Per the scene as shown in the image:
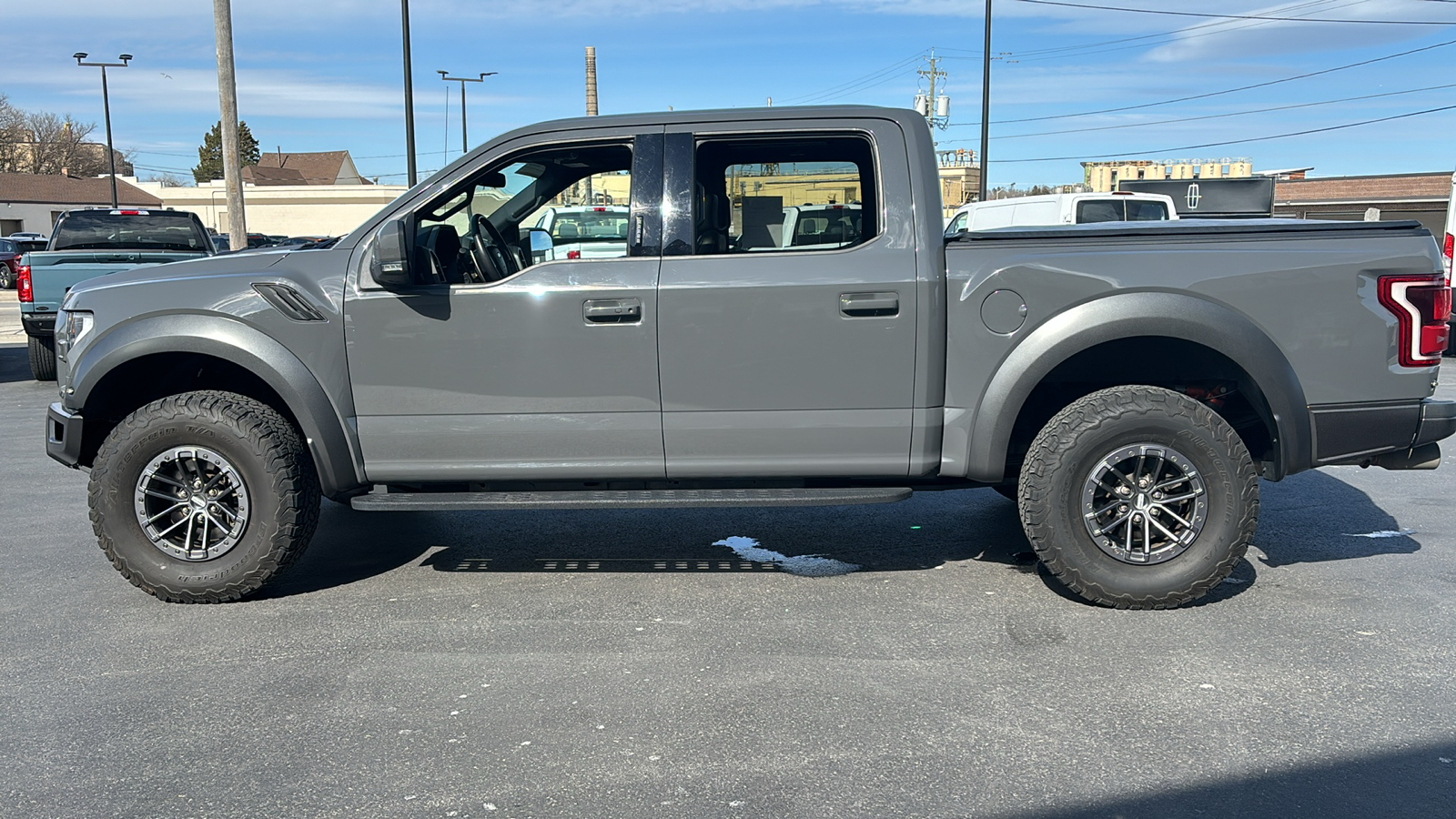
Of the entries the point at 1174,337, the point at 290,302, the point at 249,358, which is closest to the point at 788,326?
the point at 1174,337

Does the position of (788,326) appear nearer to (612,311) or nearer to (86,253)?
(612,311)

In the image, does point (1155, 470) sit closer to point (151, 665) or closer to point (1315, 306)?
point (1315, 306)

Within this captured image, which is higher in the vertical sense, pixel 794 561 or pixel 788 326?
pixel 788 326

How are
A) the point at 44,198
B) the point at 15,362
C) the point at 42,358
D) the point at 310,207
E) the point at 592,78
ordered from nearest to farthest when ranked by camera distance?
the point at 42,358 → the point at 15,362 → the point at 592,78 → the point at 310,207 → the point at 44,198

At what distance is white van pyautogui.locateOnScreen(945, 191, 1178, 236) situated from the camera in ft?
49.8

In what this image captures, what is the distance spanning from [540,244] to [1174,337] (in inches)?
108

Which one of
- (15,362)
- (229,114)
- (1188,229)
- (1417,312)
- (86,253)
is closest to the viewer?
(1417,312)

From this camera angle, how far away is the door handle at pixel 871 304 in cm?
445

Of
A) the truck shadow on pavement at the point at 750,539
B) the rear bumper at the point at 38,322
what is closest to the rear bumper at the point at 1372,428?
the truck shadow on pavement at the point at 750,539

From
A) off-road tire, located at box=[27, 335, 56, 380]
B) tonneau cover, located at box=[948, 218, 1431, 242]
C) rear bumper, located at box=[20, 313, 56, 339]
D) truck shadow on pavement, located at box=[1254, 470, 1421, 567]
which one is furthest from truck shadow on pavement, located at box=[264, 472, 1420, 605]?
off-road tire, located at box=[27, 335, 56, 380]

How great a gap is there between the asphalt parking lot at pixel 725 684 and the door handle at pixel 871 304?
1238 mm

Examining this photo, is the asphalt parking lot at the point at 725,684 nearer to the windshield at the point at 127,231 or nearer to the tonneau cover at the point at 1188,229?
the tonneau cover at the point at 1188,229

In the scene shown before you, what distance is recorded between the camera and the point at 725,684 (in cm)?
387

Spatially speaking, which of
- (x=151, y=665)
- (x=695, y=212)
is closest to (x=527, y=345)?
(x=695, y=212)
